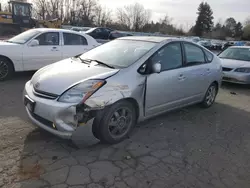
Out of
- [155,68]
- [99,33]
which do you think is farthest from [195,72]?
[99,33]

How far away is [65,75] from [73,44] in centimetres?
454

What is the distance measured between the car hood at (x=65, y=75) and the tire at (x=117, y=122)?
489mm

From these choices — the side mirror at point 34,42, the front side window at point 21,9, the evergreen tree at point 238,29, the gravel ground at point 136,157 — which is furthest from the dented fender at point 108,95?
the evergreen tree at point 238,29

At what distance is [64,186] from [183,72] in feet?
9.29

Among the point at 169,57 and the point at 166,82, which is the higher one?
the point at 169,57

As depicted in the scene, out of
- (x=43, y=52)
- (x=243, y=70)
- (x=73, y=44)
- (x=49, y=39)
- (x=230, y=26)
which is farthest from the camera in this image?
(x=230, y=26)

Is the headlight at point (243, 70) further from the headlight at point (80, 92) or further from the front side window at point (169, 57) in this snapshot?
the headlight at point (80, 92)

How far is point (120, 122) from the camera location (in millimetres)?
3361

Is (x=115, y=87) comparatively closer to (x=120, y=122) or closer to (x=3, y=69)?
(x=120, y=122)

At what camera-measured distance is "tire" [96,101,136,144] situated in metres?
3.09

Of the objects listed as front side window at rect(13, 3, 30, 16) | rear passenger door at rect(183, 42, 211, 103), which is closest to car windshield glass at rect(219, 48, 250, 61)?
rear passenger door at rect(183, 42, 211, 103)

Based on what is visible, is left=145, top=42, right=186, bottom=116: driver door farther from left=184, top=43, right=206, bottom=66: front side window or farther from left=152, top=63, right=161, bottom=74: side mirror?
left=184, top=43, right=206, bottom=66: front side window

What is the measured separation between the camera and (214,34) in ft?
236

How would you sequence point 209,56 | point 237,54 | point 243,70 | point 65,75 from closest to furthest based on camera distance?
point 65,75
point 209,56
point 243,70
point 237,54
